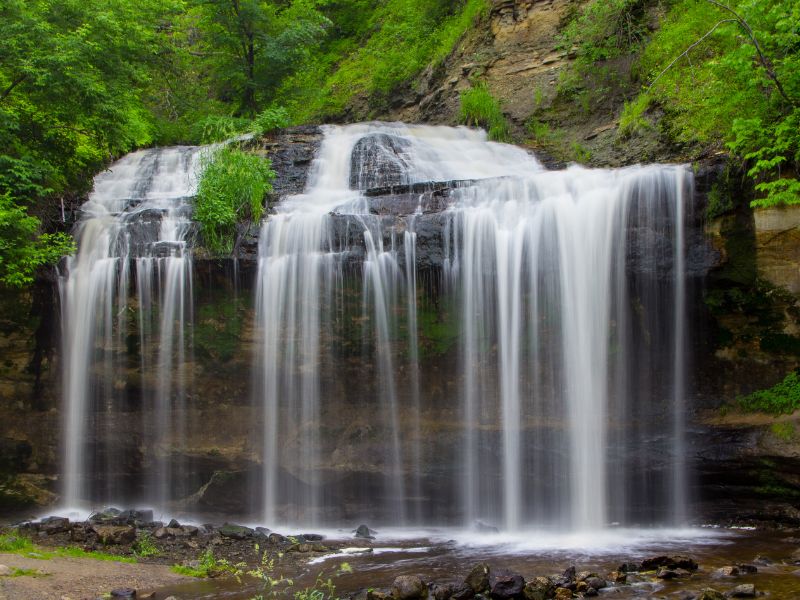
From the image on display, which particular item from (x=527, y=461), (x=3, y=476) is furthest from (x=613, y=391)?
(x=3, y=476)

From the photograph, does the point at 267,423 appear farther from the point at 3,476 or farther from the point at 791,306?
the point at 791,306

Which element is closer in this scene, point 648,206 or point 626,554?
point 626,554

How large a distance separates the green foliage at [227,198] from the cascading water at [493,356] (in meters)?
0.65

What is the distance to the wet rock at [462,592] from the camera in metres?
6.78

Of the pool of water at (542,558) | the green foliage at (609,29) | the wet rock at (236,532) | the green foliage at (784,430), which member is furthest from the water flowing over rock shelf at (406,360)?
the green foliage at (609,29)

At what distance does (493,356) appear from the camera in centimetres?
1088

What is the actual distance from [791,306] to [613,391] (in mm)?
2723

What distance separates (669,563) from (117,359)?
352 inches

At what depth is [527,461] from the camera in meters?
10.6

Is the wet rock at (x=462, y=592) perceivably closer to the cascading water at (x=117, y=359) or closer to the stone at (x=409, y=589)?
the stone at (x=409, y=589)

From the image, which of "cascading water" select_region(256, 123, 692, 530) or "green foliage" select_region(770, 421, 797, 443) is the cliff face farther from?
"cascading water" select_region(256, 123, 692, 530)

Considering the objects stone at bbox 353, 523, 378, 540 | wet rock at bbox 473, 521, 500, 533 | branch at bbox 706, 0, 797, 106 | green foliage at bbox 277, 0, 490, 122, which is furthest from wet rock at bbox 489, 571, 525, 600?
green foliage at bbox 277, 0, 490, 122

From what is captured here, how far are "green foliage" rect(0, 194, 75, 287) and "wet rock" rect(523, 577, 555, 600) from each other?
861 centimetres

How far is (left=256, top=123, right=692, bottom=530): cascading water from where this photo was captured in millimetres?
10328
